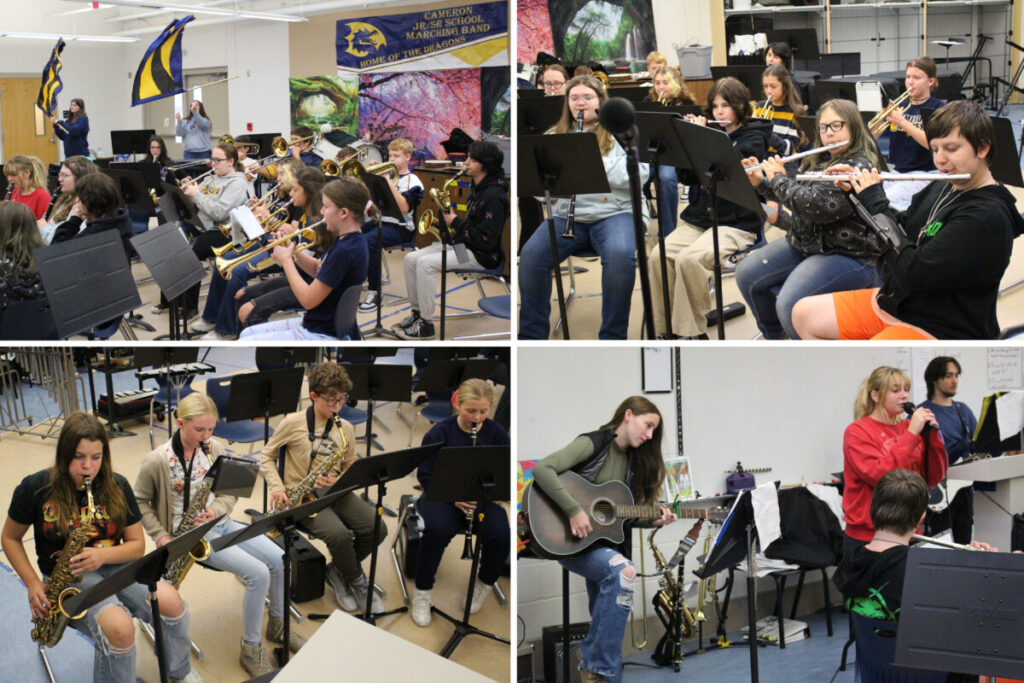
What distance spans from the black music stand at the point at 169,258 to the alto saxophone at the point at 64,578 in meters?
0.95

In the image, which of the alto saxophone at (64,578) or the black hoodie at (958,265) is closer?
the black hoodie at (958,265)

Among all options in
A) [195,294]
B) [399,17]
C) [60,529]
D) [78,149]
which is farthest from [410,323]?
[399,17]

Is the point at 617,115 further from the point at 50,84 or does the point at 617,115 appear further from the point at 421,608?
the point at 50,84

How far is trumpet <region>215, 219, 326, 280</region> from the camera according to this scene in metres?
3.75

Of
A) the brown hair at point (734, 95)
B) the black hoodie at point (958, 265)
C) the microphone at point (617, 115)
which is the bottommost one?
the black hoodie at point (958, 265)

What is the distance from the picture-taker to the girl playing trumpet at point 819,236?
2.45 m

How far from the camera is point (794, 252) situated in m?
2.71

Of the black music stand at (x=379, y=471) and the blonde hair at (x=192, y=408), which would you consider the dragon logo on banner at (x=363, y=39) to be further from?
the black music stand at (x=379, y=471)

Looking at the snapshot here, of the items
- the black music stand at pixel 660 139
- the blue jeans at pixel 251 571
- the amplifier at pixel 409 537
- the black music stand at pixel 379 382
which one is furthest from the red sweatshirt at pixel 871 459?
the blue jeans at pixel 251 571

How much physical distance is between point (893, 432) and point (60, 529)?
2980 mm

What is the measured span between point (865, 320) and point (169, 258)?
106 inches

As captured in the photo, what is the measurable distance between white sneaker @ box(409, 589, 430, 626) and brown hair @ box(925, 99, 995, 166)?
237cm

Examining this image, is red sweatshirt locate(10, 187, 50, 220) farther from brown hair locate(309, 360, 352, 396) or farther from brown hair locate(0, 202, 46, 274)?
brown hair locate(309, 360, 352, 396)

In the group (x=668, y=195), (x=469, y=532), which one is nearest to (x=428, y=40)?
(x=668, y=195)
